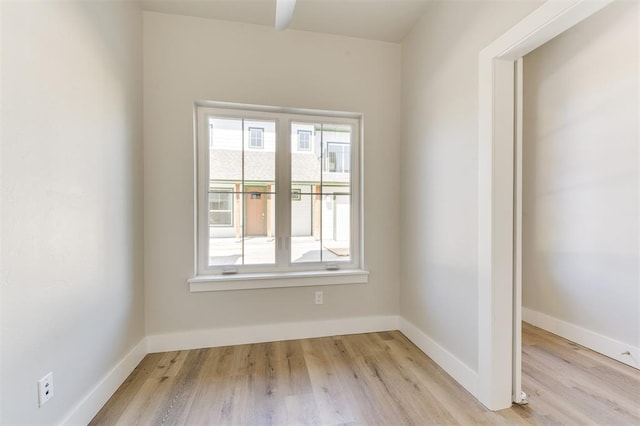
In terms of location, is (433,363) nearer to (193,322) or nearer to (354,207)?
(354,207)

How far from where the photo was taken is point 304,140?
8.39 feet

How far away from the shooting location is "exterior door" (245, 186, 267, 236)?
2461 mm

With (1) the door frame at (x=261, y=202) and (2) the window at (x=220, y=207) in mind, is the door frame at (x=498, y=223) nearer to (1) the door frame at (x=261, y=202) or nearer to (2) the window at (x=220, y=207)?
(1) the door frame at (x=261, y=202)

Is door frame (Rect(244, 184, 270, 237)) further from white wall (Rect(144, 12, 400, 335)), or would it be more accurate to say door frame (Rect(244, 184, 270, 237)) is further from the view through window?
white wall (Rect(144, 12, 400, 335))

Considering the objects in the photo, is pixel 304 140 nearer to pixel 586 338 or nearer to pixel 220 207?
pixel 220 207

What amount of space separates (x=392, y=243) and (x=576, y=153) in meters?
1.79

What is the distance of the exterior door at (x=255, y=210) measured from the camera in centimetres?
246

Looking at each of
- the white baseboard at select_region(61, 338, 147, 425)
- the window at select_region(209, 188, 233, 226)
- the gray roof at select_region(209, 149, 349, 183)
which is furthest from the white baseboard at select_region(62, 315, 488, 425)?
the gray roof at select_region(209, 149, 349, 183)

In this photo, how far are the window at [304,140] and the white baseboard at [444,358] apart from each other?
6.18 ft

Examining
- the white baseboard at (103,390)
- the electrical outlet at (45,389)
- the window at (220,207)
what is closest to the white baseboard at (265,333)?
the white baseboard at (103,390)

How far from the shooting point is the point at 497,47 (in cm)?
150

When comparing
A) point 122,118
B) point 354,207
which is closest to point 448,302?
point 354,207

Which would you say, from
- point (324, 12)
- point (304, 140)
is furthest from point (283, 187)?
point (324, 12)

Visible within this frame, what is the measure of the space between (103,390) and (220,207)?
143cm
